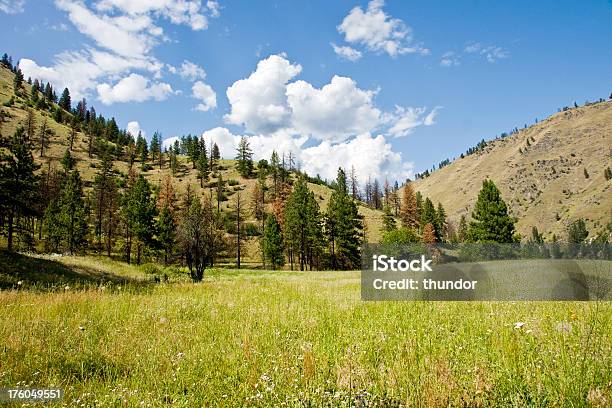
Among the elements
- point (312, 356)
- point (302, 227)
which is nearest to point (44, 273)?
point (312, 356)

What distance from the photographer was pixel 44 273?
22000mm

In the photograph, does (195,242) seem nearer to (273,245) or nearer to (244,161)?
(273,245)

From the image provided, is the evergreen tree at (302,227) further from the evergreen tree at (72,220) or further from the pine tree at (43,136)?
the pine tree at (43,136)

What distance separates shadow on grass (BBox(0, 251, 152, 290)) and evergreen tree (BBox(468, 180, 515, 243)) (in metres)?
51.3

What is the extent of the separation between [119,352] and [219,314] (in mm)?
2899

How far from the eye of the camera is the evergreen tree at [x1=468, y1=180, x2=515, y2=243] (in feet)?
178

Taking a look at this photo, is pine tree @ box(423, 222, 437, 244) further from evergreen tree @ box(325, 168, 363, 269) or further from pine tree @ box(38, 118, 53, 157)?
pine tree @ box(38, 118, 53, 157)

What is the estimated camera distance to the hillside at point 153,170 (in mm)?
101500

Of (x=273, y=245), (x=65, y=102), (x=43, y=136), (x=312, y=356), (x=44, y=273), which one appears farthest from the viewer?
(x=65, y=102)

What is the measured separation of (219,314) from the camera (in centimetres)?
784

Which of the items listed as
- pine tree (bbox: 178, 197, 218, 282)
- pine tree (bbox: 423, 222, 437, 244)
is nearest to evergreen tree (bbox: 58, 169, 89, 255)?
pine tree (bbox: 178, 197, 218, 282)

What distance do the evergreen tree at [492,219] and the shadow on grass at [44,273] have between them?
168ft

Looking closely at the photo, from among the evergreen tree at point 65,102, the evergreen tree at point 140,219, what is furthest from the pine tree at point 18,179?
the evergreen tree at point 65,102

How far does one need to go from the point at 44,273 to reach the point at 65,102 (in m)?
196
